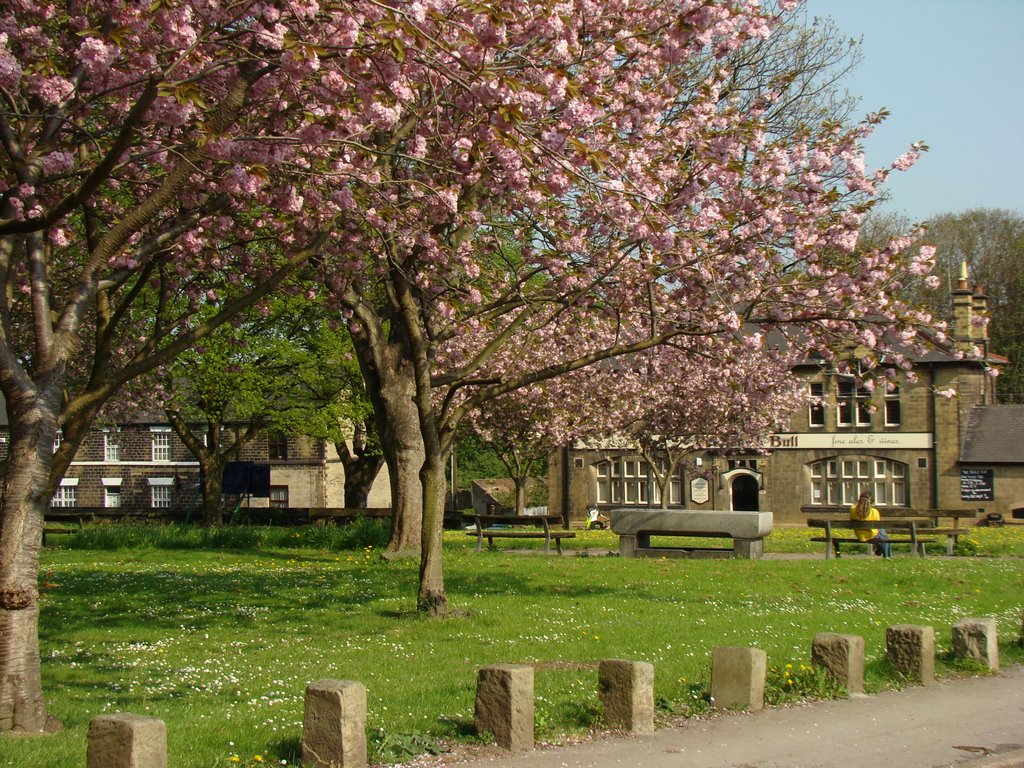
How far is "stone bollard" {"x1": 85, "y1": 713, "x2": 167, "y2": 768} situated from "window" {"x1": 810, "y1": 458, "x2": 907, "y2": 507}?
165 ft

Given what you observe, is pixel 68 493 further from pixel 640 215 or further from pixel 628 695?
pixel 628 695

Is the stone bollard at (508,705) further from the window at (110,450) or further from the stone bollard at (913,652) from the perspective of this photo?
the window at (110,450)

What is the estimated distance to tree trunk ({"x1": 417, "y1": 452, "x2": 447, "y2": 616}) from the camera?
45.2 ft

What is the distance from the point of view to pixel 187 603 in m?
15.5

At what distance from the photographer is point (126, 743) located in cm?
610

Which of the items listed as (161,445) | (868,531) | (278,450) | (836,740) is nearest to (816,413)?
(278,450)

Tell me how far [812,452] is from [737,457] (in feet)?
11.6

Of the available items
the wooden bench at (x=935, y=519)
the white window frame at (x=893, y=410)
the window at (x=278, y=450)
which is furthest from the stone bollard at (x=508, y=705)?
the window at (x=278, y=450)

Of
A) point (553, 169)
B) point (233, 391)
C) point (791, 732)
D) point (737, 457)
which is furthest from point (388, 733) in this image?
point (737, 457)

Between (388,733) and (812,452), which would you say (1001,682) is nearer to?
(388,733)

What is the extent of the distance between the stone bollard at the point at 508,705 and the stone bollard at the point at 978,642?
215 inches

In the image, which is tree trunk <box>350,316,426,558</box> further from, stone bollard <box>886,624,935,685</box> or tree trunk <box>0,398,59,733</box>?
tree trunk <box>0,398,59,733</box>

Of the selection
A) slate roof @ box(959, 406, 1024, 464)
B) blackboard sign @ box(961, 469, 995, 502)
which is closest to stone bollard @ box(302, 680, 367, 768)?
slate roof @ box(959, 406, 1024, 464)

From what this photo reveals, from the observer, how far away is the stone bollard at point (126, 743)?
6094 millimetres
